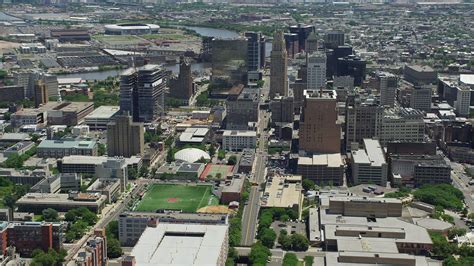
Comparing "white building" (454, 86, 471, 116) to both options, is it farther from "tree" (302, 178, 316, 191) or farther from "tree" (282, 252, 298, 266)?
"tree" (282, 252, 298, 266)

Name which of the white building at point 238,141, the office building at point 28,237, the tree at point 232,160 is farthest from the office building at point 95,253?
the white building at point 238,141

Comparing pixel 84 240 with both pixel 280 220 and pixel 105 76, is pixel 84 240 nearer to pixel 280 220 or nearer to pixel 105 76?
pixel 280 220

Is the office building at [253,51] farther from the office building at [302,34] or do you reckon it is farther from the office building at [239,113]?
the office building at [239,113]

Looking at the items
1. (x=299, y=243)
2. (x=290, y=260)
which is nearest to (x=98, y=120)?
(x=299, y=243)

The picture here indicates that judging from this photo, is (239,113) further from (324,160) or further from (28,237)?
(28,237)

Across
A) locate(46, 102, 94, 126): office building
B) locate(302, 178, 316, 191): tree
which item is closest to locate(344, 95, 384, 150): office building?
locate(302, 178, 316, 191): tree
